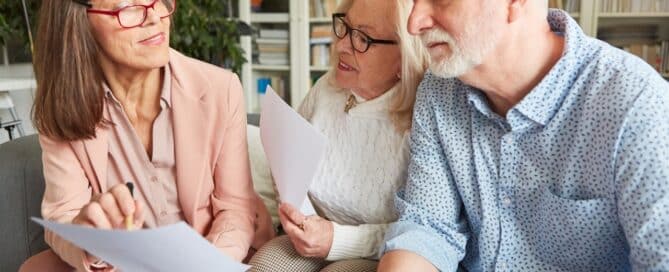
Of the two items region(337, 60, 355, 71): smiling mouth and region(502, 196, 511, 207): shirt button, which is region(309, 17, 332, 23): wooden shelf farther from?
region(502, 196, 511, 207): shirt button

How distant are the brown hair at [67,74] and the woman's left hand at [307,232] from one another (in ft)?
1.41

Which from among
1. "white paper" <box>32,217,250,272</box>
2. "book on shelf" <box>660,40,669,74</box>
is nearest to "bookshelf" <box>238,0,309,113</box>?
"book on shelf" <box>660,40,669,74</box>

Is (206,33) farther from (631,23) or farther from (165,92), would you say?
(631,23)

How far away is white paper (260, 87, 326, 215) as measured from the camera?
1.04 metres

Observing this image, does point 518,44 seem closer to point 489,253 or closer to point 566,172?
point 566,172

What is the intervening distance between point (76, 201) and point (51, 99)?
0.21 metres

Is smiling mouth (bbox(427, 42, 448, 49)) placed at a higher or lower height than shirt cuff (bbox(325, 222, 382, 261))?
higher

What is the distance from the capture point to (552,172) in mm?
979

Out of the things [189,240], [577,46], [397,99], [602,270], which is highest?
[577,46]

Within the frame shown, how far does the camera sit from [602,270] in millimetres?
988

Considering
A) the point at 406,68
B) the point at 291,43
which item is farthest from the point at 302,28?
the point at 406,68

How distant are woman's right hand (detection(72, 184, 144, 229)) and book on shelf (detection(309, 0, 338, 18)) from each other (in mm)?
3077

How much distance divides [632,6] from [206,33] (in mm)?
2591

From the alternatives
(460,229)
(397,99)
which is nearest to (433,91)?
(397,99)
